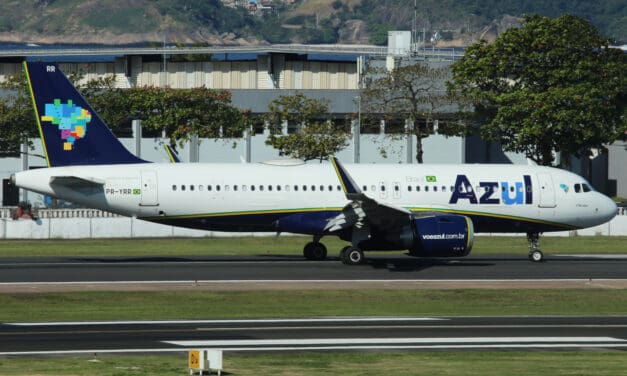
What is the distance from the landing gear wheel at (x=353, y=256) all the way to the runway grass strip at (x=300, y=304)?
814cm

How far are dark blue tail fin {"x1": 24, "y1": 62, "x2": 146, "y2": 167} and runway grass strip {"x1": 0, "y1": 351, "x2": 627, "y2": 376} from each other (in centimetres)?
2238

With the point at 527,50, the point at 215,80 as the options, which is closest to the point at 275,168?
the point at 527,50

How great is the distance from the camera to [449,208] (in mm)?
46969

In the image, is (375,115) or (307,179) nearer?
(307,179)

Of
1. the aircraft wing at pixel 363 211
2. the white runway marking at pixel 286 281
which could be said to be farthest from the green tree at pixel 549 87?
the white runway marking at pixel 286 281

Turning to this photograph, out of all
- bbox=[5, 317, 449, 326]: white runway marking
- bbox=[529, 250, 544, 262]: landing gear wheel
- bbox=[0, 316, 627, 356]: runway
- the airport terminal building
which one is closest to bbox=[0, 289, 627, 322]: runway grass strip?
bbox=[5, 317, 449, 326]: white runway marking

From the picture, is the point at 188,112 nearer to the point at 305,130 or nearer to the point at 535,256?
the point at 305,130

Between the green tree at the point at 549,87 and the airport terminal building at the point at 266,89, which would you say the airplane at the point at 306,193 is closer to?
the green tree at the point at 549,87

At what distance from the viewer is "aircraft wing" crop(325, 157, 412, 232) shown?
43.4m

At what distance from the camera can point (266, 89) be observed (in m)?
98.9

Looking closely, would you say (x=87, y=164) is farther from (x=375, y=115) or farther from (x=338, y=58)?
(x=338, y=58)

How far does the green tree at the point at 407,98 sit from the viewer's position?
85.9 m

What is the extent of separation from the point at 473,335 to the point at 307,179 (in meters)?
19.6

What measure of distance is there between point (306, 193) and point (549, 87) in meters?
37.8
